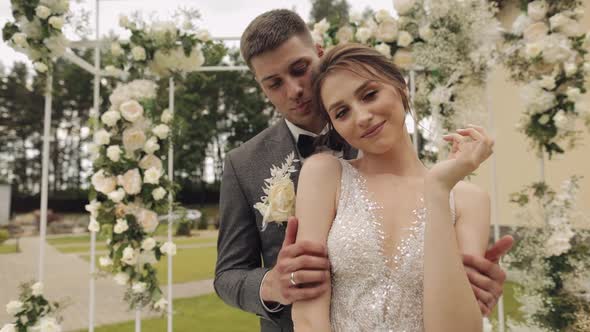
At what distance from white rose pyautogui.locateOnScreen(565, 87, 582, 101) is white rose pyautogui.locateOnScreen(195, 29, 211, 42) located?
7.99 feet

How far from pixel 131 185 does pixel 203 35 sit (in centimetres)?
119

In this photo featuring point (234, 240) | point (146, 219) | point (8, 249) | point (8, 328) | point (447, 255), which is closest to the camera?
point (447, 255)

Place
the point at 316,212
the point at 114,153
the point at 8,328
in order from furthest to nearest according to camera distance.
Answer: the point at 114,153 < the point at 8,328 < the point at 316,212

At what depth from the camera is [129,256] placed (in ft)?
9.45

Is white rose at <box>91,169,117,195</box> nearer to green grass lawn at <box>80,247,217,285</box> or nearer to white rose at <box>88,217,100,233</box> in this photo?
white rose at <box>88,217,100,233</box>

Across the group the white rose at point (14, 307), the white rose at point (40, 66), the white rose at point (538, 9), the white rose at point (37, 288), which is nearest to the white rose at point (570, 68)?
the white rose at point (538, 9)

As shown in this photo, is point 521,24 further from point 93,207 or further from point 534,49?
point 93,207

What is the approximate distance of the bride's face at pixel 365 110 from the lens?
1220mm

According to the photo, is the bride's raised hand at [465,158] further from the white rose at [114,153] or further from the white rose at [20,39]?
the white rose at [20,39]

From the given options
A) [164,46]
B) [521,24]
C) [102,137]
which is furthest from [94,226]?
[521,24]

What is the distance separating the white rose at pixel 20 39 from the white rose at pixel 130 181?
3.28 ft

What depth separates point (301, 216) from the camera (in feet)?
4.23

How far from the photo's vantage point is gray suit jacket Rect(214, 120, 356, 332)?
1.68 m

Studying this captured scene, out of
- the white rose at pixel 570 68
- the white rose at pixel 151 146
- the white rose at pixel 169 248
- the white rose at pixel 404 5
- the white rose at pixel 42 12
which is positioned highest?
the white rose at pixel 404 5
